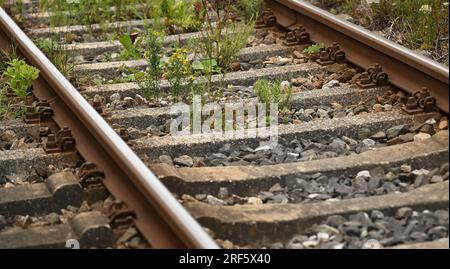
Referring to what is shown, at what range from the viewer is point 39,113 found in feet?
22.5

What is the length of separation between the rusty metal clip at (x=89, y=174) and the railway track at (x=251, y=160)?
0.01 meters

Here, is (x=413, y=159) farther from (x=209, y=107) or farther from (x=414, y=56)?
(x=209, y=107)

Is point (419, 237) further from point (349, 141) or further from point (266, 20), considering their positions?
point (266, 20)

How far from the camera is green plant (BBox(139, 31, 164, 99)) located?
7.22 meters

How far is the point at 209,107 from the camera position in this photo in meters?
6.93

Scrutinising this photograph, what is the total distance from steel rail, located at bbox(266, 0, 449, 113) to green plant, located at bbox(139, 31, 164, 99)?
120cm

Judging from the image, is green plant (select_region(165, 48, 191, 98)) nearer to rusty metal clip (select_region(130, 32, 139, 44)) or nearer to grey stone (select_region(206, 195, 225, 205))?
rusty metal clip (select_region(130, 32, 139, 44))

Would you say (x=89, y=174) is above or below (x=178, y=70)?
below

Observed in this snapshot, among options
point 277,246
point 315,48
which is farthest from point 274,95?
point 277,246

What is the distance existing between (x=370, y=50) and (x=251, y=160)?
164cm

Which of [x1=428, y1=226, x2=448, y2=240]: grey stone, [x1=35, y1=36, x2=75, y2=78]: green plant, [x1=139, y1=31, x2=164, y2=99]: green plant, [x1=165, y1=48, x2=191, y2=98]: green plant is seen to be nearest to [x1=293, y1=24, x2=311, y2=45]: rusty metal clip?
[x1=139, y1=31, x2=164, y2=99]: green plant

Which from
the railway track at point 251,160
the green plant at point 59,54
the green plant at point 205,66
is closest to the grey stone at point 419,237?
the railway track at point 251,160
